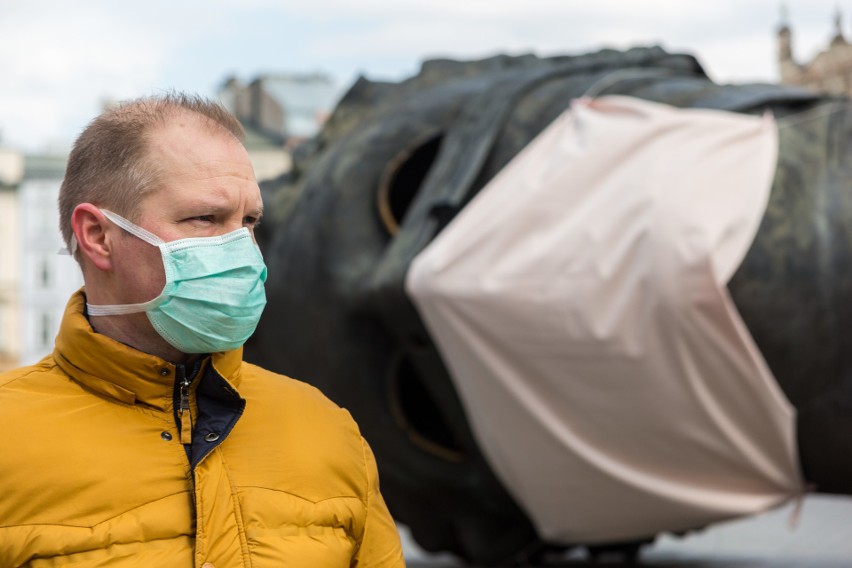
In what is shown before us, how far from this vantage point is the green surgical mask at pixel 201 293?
6.77 ft

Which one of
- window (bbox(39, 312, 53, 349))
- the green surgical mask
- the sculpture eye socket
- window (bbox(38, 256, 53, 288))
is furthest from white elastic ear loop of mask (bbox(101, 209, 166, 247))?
window (bbox(38, 256, 53, 288))

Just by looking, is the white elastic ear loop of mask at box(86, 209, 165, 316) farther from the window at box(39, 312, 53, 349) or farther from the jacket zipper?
the window at box(39, 312, 53, 349)

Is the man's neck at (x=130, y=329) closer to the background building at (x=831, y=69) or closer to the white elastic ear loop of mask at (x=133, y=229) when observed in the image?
the white elastic ear loop of mask at (x=133, y=229)

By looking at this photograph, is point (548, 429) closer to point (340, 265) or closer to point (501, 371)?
point (501, 371)

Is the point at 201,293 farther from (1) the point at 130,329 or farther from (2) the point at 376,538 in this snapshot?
(2) the point at 376,538

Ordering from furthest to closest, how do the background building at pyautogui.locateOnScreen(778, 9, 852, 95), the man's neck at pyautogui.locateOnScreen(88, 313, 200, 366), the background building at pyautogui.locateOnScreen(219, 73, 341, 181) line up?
the background building at pyautogui.locateOnScreen(219, 73, 341, 181), the background building at pyautogui.locateOnScreen(778, 9, 852, 95), the man's neck at pyautogui.locateOnScreen(88, 313, 200, 366)

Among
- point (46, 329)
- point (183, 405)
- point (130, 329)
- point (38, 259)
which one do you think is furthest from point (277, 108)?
point (183, 405)

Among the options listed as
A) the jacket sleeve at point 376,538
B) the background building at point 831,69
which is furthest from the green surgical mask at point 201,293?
the background building at point 831,69

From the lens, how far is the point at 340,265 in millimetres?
6816

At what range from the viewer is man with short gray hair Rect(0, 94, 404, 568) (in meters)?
1.91

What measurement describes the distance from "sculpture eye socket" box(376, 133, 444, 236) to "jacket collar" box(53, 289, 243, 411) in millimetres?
4874

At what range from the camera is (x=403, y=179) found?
7.48 metres

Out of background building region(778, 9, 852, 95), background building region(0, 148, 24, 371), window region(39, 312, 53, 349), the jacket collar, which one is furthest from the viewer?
window region(39, 312, 53, 349)

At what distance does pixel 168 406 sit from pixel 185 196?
1.03 ft
